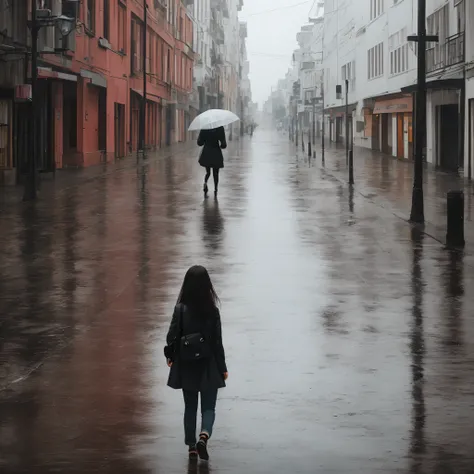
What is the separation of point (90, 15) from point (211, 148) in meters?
19.3

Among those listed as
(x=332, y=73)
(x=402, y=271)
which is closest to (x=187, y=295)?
(x=402, y=271)

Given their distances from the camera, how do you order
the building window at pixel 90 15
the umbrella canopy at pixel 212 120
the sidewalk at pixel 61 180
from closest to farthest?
the sidewalk at pixel 61 180 < the umbrella canopy at pixel 212 120 < the building window at pixel 90 15

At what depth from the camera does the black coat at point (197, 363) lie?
20.4 ft

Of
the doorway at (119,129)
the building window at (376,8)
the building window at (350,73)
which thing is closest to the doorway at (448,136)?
the doorway at (119,129)

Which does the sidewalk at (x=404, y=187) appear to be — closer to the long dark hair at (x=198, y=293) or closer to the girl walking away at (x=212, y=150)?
the girl walking away at (x=212, y=150)

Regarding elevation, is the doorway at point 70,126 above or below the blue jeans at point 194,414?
above

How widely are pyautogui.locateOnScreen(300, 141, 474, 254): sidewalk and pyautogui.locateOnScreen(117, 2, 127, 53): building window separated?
12.0 metres

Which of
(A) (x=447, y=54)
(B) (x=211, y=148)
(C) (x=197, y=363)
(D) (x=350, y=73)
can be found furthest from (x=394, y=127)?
(C) (x=197, y=363)

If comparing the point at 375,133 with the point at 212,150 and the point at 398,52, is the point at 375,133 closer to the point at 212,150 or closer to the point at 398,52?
the point at 398,52

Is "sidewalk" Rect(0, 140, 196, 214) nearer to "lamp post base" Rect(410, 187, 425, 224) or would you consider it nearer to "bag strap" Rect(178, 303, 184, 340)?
"lamp post base" Rect(410, 187, 425, 224)

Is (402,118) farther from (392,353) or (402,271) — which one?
(392,353)

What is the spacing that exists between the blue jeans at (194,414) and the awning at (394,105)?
44097 millimetres

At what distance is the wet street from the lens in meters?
6.26

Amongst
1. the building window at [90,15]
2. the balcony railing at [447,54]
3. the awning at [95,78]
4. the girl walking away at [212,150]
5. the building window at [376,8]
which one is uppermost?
the building window at [376,8]
